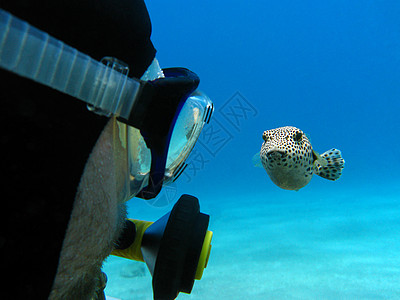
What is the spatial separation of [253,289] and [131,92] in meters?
4.88

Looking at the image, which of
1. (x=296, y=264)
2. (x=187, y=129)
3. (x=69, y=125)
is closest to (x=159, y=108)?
(x=69, y=125)

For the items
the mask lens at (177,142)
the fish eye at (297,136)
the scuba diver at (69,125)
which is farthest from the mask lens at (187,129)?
the fish eye at (297,136)

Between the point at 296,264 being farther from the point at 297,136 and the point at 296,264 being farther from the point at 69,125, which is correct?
the point at 69,125

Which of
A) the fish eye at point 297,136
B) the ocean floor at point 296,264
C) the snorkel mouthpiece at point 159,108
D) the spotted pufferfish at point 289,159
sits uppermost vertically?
the snorkel mouthpiece at point 159,108

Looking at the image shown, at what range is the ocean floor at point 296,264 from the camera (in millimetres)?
4648

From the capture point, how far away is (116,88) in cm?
69

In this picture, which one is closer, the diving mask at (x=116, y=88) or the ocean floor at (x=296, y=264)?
the diving mask at (x=116, y=88)

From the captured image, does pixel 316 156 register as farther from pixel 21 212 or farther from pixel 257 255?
pixel 257 255

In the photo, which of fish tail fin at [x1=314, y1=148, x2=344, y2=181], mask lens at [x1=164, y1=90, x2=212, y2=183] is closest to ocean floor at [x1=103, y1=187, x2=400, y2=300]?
fish tail fin at [x1=314, y1=148, x2=344, y2=181]

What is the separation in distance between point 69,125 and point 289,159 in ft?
6.61

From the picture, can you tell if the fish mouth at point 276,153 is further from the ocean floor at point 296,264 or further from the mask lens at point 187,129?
the ocean floor at point 296,264

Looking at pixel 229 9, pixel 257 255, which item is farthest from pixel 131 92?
pixel 229 9

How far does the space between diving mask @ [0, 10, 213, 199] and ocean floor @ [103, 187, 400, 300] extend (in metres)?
4.29

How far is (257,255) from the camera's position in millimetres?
6742
